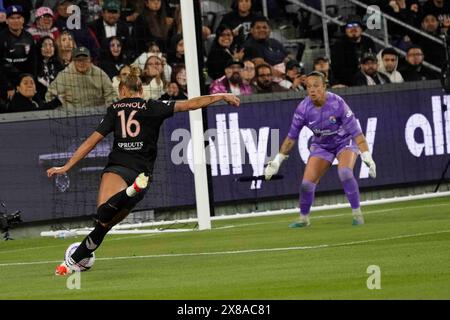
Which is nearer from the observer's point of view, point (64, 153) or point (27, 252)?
point (27, 252)

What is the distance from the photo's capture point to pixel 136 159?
53.0ft

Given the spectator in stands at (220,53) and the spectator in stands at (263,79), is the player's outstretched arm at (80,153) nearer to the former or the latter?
the spectator in stands at (220,53)

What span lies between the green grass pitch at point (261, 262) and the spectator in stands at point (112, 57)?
3.61 metres

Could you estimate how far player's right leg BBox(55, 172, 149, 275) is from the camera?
1538 centimetres

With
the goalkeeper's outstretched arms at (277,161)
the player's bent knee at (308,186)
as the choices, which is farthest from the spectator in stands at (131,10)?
the player's bent knee at (308,186)

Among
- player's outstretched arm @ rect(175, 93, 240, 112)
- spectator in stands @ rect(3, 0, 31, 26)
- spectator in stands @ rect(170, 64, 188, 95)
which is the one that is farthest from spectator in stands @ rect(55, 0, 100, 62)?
player's outstretched arm @ rect(175, 93, 240, 112)

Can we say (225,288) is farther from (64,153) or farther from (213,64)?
(213,64)

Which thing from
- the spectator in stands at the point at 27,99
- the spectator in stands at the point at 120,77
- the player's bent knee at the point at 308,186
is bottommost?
the player's bent knee at the point at 308,186

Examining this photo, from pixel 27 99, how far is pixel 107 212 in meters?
9.53

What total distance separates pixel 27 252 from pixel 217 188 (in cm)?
614

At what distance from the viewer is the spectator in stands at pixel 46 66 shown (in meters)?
24.7
